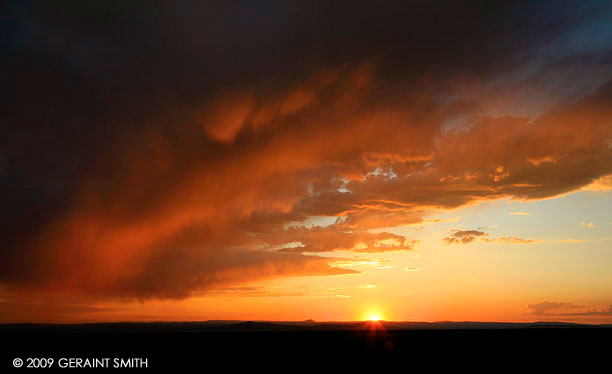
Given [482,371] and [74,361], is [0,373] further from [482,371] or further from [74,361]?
[482,371]

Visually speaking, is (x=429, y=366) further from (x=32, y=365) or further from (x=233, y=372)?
(x=32, y=365)

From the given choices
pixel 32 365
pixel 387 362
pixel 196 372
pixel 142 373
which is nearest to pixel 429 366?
pixel 387 362

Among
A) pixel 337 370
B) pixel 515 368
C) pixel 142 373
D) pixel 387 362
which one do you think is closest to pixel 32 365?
pixel 142 373

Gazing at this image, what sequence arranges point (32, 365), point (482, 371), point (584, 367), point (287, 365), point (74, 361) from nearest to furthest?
point (482, 371) → point (584, 367) → point (287, 365) → point (32, 365) → point (74, 361)

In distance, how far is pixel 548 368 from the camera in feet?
113

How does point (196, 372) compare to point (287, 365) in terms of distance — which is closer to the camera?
point (196, 372)

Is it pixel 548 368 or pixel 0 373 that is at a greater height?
pixel 0 373

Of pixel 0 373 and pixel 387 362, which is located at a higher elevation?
pixel 0 373

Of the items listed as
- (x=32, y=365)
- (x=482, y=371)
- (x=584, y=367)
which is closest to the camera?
(x=482, y=371)

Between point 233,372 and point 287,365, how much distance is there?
677cm

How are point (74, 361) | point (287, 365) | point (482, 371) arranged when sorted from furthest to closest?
1. point (74, 361)
2. point (287, 365)
3. point (482, 371)

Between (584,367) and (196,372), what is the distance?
1233 inches

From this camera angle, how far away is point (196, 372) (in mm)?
33469

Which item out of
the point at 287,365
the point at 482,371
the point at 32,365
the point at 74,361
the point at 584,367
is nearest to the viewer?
the point at 482,371
